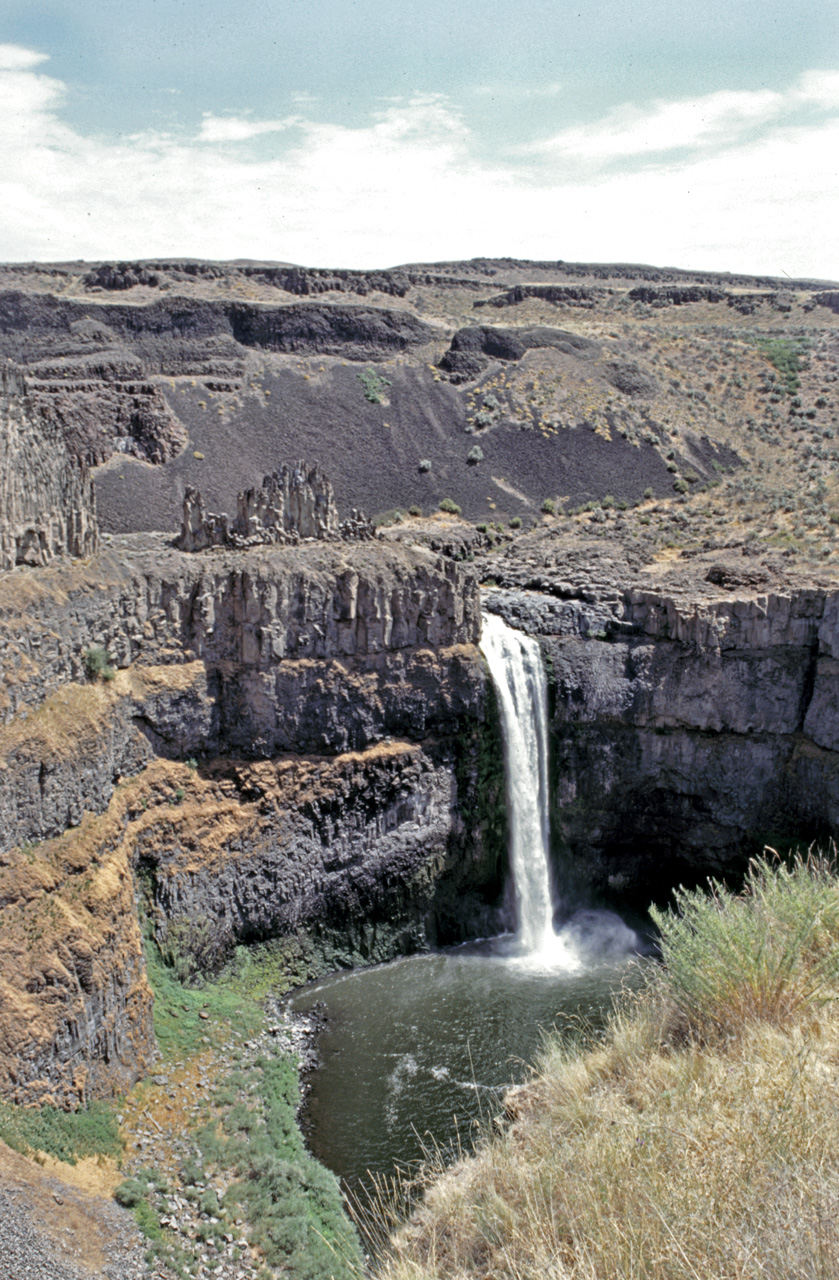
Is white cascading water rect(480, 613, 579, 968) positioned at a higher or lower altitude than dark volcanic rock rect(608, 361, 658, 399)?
lower

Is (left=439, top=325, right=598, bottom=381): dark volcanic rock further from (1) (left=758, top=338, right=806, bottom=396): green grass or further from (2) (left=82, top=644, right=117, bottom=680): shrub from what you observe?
(2) (left=82, top=644, right=117, bottom=680): shrub

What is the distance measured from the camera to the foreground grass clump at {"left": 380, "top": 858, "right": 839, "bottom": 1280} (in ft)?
24.5

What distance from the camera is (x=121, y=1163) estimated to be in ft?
54.4

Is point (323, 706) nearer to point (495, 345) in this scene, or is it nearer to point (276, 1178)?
point (276, 1178)

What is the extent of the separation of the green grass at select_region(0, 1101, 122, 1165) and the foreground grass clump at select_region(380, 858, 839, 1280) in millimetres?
6368

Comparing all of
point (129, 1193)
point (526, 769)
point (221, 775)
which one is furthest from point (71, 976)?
point (526, 769)

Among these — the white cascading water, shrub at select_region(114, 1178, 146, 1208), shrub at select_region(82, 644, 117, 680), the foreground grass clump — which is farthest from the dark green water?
shrub at select_region(82, 644, 117, 680)

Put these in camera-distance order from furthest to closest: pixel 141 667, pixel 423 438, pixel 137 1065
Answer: pixel 423 438, pixel 141 667, pixel 137 1065

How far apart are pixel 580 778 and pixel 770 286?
79040 mm

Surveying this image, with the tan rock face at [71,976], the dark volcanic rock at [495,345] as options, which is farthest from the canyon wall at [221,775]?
the dark volcanic rock at [495,345]

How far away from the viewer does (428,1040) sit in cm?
2219

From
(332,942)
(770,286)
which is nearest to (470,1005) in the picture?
(332,942)

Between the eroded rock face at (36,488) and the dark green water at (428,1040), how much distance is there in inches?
507

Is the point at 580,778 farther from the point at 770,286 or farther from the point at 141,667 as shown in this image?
the point at 770,286
